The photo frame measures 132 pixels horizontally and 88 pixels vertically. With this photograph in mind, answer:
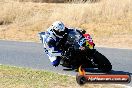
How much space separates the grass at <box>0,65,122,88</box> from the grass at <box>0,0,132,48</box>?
7.94m

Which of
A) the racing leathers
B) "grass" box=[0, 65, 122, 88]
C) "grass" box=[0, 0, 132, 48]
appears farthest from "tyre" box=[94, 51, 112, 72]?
"grass" box=[0, 0, 132, 48]

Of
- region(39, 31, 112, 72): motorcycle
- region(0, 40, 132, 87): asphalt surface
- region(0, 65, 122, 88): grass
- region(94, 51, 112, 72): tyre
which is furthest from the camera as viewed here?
region(0, 40, 132, 87): asphalt surface

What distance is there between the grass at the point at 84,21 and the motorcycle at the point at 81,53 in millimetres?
7247

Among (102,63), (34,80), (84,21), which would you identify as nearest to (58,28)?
(102,63)

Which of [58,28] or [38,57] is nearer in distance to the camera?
[58,28]

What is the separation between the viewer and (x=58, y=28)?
1181 centimetres

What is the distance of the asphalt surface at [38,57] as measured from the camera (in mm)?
13047

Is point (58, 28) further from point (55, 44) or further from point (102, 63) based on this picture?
point (102, 63)

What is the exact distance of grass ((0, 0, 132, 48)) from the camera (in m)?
21.4

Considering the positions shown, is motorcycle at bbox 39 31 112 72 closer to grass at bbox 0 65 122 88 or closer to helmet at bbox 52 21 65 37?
helmet at bbox 52 21 65 37

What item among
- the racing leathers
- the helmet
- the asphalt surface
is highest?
the helmet

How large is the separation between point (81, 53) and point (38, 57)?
369 centimetres

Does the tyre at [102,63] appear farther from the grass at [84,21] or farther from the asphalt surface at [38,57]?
the grass at [84,21]

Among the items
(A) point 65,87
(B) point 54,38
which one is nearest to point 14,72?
(B) point 54,38
